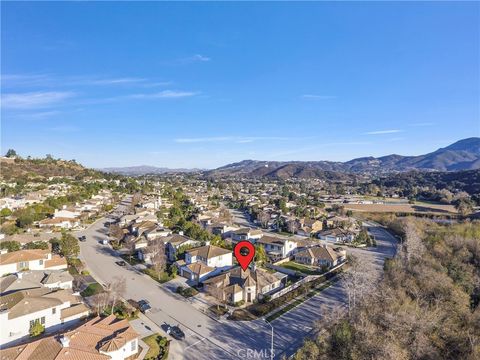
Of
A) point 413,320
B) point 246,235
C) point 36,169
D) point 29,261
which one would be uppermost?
point 36,169

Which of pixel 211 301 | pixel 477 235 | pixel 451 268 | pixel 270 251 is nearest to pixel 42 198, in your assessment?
pixel 270 251

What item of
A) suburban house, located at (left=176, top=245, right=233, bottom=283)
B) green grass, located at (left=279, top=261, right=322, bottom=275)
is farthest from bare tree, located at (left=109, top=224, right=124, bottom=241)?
green grass, located at (left=279, top=261, right=322, bottom=275)

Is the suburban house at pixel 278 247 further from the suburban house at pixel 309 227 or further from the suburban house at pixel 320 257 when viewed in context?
the suburban house at pixel 309 227

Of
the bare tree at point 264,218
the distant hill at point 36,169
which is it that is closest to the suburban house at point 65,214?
the distant hill at point 36,169

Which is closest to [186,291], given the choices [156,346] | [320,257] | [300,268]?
[156,346]

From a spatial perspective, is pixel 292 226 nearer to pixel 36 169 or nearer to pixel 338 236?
pixel 338 236

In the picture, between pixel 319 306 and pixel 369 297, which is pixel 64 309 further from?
pixel 369 297

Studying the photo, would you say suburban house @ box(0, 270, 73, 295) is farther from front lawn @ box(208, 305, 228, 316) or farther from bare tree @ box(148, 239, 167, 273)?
front lawn @ box(208, 305, 228, 316)
